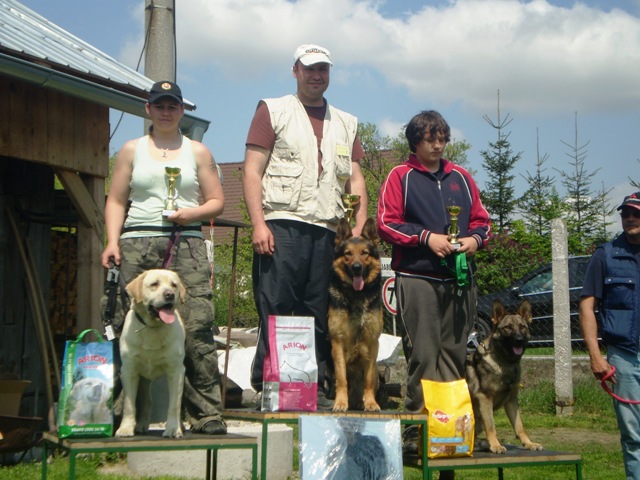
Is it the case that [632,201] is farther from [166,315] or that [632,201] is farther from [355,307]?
[166,315]

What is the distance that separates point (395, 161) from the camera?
2941 cm

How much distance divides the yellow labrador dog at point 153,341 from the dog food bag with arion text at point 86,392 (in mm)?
104

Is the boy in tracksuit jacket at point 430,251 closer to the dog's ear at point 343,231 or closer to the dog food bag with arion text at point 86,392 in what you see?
the dog's ear at point 343,231

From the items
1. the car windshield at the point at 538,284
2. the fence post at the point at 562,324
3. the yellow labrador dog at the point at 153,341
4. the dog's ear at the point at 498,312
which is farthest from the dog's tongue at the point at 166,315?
the car windshield at the point at 538,284

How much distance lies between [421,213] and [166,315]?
68.5 inches

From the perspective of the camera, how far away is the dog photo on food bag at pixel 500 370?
5.34 m

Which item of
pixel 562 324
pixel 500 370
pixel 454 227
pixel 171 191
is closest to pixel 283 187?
pixel 171 191

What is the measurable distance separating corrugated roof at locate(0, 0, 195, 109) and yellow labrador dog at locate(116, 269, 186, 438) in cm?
307

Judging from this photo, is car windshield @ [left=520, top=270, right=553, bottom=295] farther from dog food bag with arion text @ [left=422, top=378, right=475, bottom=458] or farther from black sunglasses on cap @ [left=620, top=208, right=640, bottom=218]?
dog food bag with arion text @ [left=422, top=378, right=475, bottom=458]

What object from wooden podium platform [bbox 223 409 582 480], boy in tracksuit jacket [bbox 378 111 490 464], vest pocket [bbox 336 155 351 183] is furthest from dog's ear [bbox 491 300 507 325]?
vest pocket [bbox 336 155 351 183]

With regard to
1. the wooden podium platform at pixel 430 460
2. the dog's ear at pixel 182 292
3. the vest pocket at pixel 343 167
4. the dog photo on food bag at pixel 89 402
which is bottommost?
the wooden podium platform at pixel 430 460

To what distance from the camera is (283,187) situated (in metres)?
5.08

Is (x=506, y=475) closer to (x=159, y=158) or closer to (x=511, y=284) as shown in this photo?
(x=159, y=158)

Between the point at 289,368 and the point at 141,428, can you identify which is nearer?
the point at 141,428
